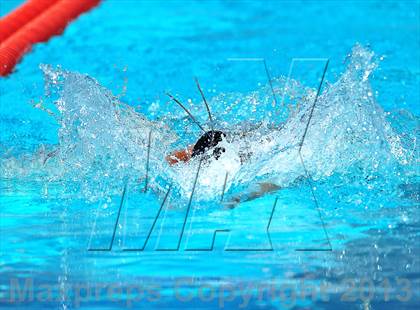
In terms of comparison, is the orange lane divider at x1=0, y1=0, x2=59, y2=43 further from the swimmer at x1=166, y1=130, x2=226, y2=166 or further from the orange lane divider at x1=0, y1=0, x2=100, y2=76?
the swimmer at x1=166, y1=130, x2=226, y2=166

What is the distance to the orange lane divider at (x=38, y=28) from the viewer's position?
4910 mm

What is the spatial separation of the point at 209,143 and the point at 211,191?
0.26 meters

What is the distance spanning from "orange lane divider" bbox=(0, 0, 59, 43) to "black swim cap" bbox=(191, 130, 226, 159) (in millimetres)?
2340

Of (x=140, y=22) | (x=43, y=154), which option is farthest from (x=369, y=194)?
(x=140, y=22)

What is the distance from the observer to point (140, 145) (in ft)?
10.8

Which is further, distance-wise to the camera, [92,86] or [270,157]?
[92,86]

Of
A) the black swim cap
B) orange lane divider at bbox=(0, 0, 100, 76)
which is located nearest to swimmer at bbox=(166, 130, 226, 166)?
the black swim cap

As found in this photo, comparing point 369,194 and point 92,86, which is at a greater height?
point 92,86

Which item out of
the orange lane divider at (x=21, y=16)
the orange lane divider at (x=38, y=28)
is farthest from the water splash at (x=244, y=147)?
the orange lane divider at (x=21, y=16)

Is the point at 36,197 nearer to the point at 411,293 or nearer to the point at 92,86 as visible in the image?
the point at 92,86

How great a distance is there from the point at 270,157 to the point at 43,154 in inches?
47.6

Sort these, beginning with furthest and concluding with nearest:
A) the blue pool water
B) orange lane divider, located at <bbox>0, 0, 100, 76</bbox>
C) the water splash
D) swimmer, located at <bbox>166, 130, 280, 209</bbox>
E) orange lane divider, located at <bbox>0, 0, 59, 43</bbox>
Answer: orange lane divider, located at <bbox>0, 0, 59, 43</bbox>, orange lane divider, located at <bbox>0, 0, 100, 76</bbox>, the water splash, swimmer, located at <bbox>166, 130, 280, 209</bbox>, the blue pool water

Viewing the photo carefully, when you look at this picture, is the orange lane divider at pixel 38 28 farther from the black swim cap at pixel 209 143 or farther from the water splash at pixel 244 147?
the black swim cap at pixel 209 143

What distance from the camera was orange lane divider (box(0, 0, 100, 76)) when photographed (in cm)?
491
